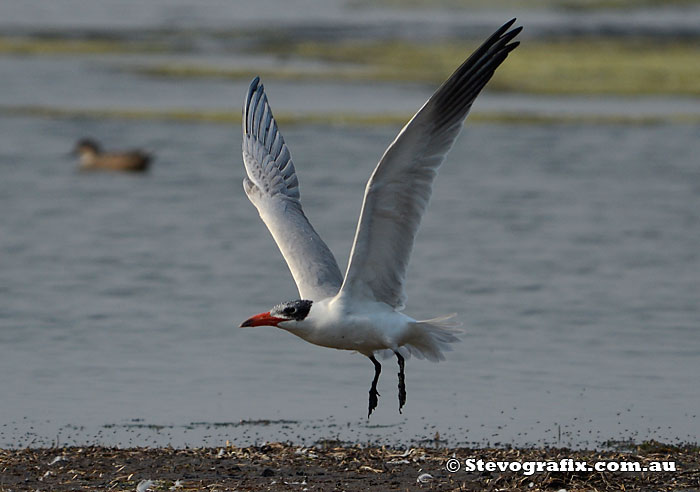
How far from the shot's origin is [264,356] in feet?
37.8

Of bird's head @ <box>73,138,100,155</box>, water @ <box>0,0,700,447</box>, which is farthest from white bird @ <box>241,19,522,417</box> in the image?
bird's head @ <box>73,138,100,155</box>

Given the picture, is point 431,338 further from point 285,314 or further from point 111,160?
point 111,160

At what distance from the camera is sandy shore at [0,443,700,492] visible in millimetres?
7719

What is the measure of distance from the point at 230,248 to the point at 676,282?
5.46m

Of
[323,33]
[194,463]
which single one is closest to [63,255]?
[194,463]

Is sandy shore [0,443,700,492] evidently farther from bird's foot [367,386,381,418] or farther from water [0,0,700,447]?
water [0,0,700,447]

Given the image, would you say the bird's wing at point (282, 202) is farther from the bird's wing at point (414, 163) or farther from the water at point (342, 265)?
the water at point (342, 265)

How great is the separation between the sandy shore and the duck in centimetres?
1302

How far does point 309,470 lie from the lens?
8.12 metres

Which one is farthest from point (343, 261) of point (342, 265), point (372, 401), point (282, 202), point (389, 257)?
point (389, 257)

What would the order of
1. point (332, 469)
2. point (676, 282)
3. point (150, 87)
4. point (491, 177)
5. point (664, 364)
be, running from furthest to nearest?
1. point (150, 87)
2. point (491, 177)
3. point (676, 282)
4. point (664, 364)
5. point (332, 469)

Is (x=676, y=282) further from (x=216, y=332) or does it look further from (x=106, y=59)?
(x=106, y=59)

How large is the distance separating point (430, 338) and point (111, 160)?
1299cm

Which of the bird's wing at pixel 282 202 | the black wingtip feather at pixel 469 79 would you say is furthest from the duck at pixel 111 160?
the black wingtip feather at pixel 469 79
